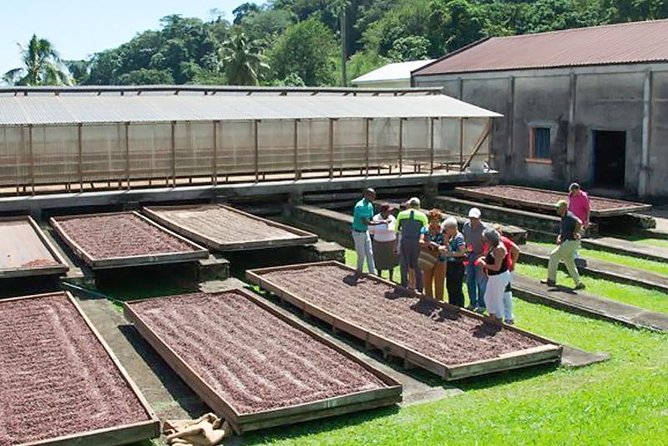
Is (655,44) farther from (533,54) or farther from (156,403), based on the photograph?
(156,403)

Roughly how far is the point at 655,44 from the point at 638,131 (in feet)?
10.1

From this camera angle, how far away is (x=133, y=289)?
1474 cm

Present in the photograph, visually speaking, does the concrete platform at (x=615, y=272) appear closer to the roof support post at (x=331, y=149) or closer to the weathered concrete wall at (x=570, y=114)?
the roof support post at (x=331, y=149)

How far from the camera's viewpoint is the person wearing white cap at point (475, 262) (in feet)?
40.7

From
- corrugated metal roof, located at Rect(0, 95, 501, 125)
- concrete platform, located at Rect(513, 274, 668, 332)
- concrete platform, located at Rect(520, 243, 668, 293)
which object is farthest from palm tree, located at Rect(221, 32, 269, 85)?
concrete platform, located at Rect(513, 274, 668, 332)

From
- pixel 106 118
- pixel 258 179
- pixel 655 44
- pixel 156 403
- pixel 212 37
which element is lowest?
pixel 156 403

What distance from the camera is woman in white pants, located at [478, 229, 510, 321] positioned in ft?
37.0

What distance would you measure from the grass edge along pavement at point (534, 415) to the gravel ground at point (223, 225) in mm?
7199

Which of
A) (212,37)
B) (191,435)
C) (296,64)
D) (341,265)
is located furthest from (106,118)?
(212,37)

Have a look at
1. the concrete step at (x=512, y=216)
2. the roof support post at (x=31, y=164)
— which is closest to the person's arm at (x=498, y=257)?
the concrete step at (x=512, y=216)

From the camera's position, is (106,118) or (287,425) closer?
(287,425)

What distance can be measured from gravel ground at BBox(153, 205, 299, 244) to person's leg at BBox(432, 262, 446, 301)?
12.7 feet

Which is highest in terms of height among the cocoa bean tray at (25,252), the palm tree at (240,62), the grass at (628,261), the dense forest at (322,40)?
the dense forest at (322,40)

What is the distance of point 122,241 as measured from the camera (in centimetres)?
1582
